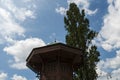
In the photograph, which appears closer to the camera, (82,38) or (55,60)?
(55,60)

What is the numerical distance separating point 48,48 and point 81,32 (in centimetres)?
948

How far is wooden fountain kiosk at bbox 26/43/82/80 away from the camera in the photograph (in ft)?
55.1

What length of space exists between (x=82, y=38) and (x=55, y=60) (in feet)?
28.1

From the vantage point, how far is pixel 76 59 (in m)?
18.0

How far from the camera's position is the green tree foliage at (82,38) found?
2444 cm

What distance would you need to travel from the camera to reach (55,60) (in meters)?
17.4

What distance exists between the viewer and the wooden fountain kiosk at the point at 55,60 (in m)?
16.8

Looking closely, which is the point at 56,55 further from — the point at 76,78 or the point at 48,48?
the point at 76,78

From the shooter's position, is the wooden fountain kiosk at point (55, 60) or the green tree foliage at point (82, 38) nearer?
the wooden fountain kiosk at point (55, 60)

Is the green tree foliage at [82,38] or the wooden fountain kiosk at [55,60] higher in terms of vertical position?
the green tree foliage at [82,38]

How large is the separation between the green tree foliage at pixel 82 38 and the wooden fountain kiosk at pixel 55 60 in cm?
612

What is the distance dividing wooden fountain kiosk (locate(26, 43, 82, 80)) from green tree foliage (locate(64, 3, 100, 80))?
20.1 ft

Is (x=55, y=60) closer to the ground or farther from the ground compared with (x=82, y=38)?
closer to the ground

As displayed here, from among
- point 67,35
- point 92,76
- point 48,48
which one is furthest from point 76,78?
point 48,48
